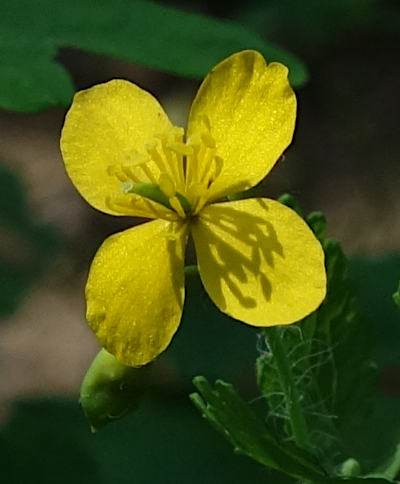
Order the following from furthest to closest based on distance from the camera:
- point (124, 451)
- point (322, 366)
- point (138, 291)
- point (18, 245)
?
point (18, 245), point (124, 451), point (322, 366), point (138, 291)

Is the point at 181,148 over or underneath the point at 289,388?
over

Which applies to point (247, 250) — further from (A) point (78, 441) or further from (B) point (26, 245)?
(B) point (26, 245)

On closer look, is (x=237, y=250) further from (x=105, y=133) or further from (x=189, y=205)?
(x=105, y=133)

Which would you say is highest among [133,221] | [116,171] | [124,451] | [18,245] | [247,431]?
[116,171]

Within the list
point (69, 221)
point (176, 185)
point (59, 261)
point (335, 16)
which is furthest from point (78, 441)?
point (335, 16)

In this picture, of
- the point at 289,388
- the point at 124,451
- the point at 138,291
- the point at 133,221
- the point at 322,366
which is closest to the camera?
the point at 138,291

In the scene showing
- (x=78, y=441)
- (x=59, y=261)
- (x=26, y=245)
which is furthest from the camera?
(x=59, y=261)

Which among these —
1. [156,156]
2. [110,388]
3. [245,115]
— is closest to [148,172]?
[156,156]
